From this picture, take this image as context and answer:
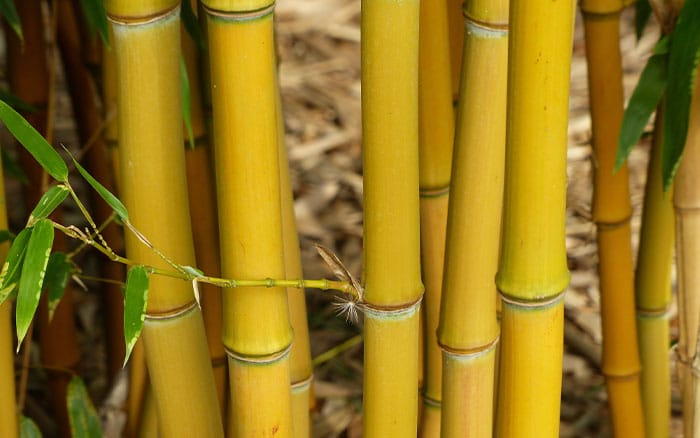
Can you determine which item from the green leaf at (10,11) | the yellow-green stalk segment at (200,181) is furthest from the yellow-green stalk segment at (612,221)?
the green leaf at (10,11)

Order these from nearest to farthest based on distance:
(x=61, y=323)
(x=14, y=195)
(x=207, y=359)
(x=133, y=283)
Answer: (x=133, y=283), (x=207, y=359), (x=61, y=323), (x=14, y=195)

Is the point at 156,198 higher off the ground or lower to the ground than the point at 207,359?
higher

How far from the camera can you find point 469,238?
24.2 inches

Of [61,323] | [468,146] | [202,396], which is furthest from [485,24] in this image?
[61,323]

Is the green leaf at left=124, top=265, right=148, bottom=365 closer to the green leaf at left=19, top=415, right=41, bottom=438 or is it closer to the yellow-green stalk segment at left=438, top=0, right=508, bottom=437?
the yellow-green stalk segment at left=438, top=0, right=508, bottom=437

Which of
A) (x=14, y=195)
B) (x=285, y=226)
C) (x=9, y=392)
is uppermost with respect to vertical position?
(x=285, y=226)

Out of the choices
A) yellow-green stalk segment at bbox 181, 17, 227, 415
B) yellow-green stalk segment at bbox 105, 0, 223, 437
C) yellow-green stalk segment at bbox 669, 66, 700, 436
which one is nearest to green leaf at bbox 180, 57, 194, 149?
yellow-green stalk segment at bbox 181, 17, 227, 415

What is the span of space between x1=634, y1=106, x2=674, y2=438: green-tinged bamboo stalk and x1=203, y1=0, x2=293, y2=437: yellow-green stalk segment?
38cm

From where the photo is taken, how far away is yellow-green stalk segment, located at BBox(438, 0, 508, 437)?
0.58 metres

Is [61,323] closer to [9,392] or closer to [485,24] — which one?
[9,392]

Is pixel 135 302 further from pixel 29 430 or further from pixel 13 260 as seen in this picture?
pixel 29 430

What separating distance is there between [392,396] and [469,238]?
0.37 ft

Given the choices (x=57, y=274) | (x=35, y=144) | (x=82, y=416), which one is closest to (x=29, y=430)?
(x=82, y=416)

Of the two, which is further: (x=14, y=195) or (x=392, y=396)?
(x=14, y=195)
